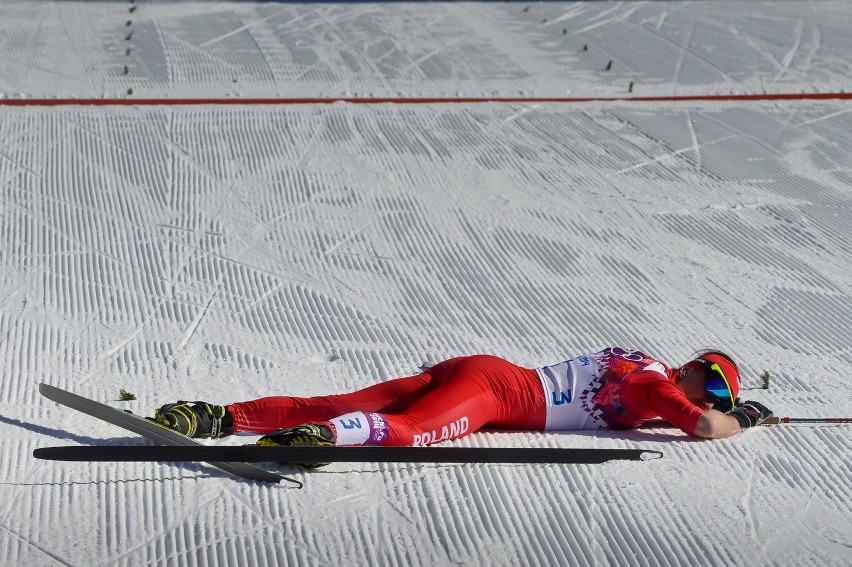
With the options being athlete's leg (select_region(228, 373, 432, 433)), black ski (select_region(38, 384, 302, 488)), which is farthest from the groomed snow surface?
athlete's leg (select_region(228, 373, 432, 433))

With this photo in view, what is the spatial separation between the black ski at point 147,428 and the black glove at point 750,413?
110 centimetres

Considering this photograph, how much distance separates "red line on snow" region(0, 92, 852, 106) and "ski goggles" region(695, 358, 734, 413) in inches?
130

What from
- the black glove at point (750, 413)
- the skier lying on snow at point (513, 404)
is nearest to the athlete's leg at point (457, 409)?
the skier lying on snow at point (513, 404)

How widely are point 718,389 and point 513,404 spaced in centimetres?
50

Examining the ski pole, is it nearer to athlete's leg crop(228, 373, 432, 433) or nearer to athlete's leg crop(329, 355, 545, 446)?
athlete's leg crop(329, 355, 545, 446)

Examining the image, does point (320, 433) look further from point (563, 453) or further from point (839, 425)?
point (839, 425)

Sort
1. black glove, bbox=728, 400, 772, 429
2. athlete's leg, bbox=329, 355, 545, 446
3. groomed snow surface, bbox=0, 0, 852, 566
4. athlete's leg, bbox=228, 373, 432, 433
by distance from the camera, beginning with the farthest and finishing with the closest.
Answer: black glove, bbox=728, 400, 772, 429, athlete's leg, bbox=228, 373, 432, 433, athlete's leg, bbox=329, 355, 545, 446, groomed snow surface, bbox=0, 0, 852, 566

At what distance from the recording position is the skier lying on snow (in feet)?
7.65

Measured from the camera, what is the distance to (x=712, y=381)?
2537mm

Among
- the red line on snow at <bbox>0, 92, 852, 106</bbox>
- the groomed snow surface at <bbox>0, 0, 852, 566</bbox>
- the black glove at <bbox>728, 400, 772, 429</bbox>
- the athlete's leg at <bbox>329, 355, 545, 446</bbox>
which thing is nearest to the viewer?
the groomed snow surface at <bbox>0, 0, 852, 566</bbox>

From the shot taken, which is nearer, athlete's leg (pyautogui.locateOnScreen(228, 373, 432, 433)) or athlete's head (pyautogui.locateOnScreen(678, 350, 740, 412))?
athlete's leg (pyautogui.locateOnScreen(228, 373, 432, 433))

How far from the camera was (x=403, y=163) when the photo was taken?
4.80 m

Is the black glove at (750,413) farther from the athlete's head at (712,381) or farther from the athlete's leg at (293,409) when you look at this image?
the athlete's leg at (293,409)

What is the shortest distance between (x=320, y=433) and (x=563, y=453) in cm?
54
